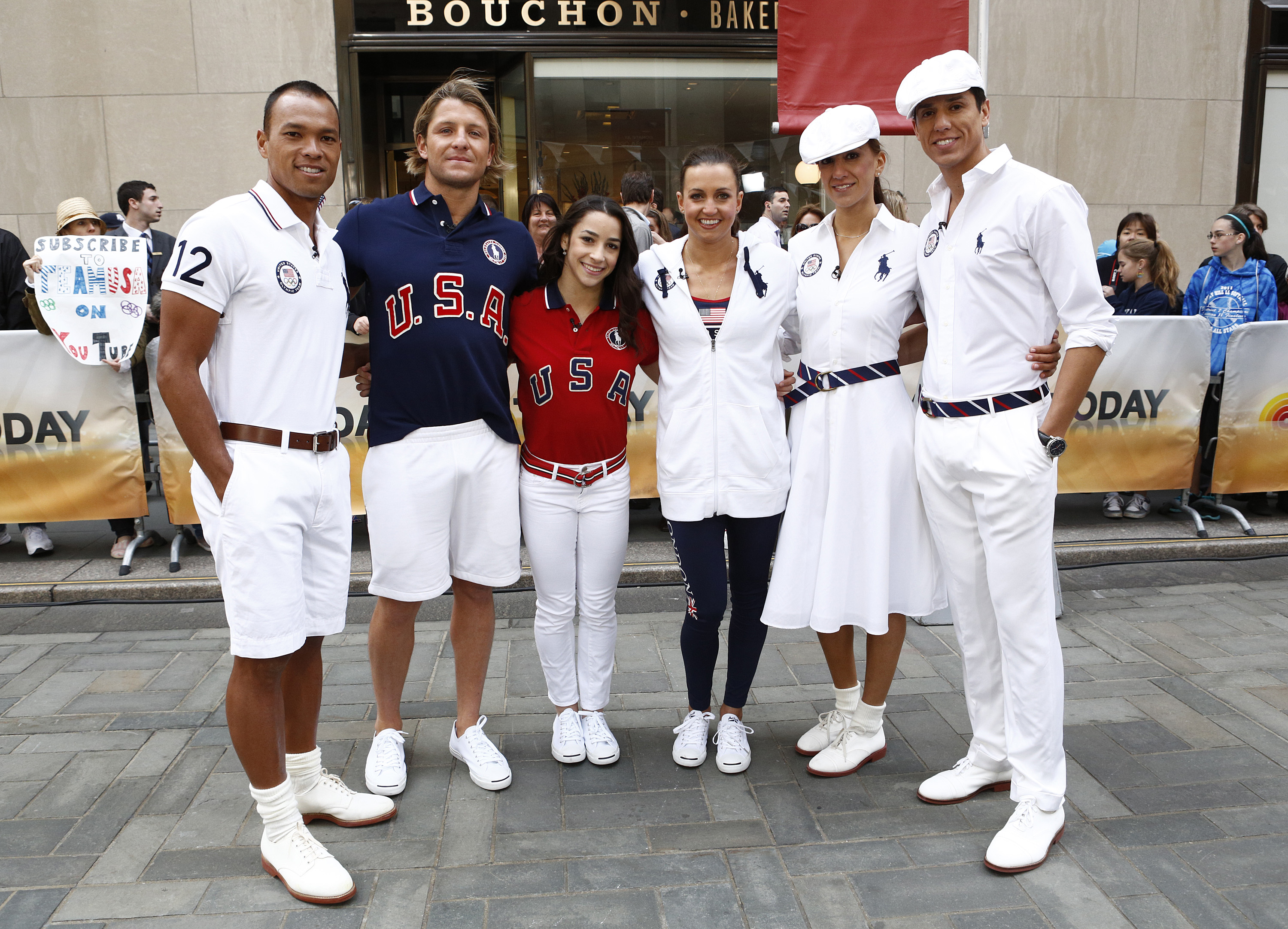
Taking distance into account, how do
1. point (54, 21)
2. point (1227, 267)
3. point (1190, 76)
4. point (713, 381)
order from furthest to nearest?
point (1190, 76) < point (54, 21) < point (1227, 267) < point (713, 381)

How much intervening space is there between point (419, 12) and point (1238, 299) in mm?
7115

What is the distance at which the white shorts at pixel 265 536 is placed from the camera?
2.68 metres

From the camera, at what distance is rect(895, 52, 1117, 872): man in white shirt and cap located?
2830mm

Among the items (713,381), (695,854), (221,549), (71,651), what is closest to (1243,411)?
(713,381)

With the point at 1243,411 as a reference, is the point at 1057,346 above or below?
above

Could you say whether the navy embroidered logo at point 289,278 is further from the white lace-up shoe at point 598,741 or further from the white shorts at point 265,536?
the white lace-up shoe at point 598,741

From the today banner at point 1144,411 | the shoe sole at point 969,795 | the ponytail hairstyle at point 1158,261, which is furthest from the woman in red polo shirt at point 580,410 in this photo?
the ponytail hairstyle at point 1158,261

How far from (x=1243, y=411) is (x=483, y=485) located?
5.00 meters

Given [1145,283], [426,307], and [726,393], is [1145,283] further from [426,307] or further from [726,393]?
[426,307]

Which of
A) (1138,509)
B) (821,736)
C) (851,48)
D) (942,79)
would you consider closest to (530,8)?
(851,48)

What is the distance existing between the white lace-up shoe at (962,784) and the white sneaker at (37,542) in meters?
5.15

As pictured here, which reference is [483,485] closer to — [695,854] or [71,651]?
[695,854]

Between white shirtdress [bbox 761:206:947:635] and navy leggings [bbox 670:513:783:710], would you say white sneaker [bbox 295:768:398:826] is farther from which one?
white shirtdress [bbox 761:206:947:635]

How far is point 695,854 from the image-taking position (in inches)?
117
